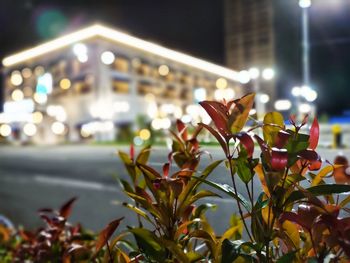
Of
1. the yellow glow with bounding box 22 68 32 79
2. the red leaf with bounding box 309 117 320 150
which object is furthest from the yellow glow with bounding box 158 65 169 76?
the red leaf with bounding box 309 117 320 150

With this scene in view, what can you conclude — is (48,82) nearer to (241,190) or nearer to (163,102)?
(163,102)

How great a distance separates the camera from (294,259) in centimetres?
143

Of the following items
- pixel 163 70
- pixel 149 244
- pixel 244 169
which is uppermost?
pixel 163 70

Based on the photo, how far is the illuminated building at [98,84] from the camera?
118 ft

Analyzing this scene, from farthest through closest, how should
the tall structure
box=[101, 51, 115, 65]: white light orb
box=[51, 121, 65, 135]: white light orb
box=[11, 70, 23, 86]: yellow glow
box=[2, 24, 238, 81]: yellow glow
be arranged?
box=[11, 70, 23, 86]: yellow glow
box=[51, 121, 65, 135]: white light orb
box=[2, 24, 238, 81]: yellow glow
box=[101, 51, 115, 65]: white light orb
the tall structure

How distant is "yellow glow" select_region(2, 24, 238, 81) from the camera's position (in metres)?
34.1

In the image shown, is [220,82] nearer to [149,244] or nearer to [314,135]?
[314,135]

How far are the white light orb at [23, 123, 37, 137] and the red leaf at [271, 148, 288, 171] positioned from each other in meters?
48.6

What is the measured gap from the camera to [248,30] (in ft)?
96.7

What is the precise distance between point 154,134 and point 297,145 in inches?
923

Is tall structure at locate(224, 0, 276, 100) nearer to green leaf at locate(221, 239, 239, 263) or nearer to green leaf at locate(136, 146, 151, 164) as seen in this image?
green leaf at locate(136, 146, 151, 164)

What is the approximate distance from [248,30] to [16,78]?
31.3 m

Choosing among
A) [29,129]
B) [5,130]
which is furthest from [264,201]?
[5,130]

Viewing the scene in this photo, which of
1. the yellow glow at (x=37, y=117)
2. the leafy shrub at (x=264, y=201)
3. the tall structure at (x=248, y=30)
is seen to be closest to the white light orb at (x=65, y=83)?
the yellow glow at (x=37, y=117)
